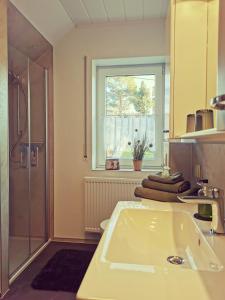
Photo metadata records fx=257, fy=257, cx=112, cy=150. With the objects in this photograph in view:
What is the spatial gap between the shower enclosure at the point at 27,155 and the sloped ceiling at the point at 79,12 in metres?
0.35

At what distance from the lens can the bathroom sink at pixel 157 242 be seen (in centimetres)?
84

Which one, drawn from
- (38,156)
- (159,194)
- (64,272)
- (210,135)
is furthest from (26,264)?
(210,135)

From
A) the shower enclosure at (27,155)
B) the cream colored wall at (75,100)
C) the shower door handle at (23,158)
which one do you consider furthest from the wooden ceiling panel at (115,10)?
the shower door handle at (23,158)

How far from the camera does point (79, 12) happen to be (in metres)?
2.32

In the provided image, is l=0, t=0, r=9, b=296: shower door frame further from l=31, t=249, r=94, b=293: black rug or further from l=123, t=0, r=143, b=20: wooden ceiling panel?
l=123, t=0, r=143, b=20: wooden ceiling panel

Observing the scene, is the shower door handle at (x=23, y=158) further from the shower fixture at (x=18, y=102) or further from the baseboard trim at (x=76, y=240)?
the baseboard trim at (x=76, y=240)

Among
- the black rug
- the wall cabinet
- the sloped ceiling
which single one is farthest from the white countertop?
the sloped ceiling

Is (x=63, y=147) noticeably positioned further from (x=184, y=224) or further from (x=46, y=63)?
(x=184, y=224)

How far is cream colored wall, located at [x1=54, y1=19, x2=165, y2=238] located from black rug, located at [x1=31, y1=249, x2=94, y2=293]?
0.35m

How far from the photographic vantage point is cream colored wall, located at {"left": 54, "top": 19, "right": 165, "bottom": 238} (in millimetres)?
2518

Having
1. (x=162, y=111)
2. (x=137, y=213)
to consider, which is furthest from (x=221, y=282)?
(x=162, y=111)

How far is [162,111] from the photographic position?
106 inches

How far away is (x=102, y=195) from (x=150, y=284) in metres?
1.97

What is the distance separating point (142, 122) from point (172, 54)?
4.34 ft
